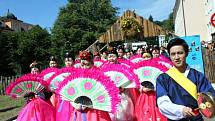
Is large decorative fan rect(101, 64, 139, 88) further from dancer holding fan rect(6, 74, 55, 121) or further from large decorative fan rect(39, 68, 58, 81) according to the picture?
large decorative fan rect(39, 68, 58, 81)

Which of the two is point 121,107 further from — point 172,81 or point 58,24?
point 58,24

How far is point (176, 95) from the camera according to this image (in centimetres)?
469

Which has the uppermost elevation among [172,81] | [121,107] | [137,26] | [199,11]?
[199,11]

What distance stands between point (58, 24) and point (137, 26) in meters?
59.5

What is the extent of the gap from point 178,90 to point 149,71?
3494 millimetres

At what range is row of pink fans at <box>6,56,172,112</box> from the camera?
245 inches

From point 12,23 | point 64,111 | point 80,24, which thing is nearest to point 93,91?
point 64,111

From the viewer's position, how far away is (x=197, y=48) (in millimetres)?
17266

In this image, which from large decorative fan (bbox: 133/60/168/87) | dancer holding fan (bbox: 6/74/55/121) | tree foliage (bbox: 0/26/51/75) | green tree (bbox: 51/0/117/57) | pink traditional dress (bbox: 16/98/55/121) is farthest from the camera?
green tree (bbox: 51/0/117/57)

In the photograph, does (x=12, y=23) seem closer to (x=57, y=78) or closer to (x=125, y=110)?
(x=57, y=78)

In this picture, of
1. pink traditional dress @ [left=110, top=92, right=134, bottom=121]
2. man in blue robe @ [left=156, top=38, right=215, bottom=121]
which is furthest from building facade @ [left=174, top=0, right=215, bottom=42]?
man in blue robe @ [left=156, top=38, right=215, bottom=121]

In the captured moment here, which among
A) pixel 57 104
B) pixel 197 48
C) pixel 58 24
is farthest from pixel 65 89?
pixel 58 24

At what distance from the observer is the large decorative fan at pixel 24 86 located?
762 centimetres

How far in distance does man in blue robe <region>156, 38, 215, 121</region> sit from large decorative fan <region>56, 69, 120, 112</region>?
4.81ft
